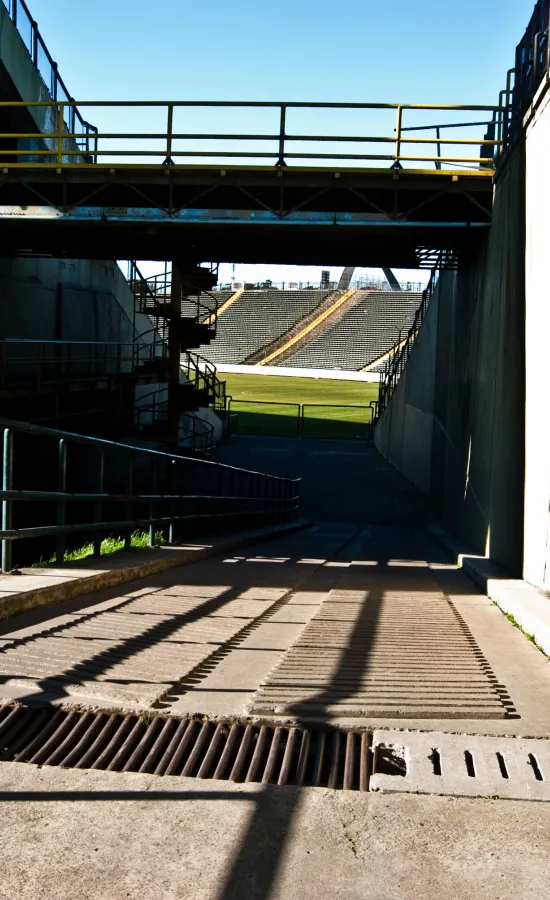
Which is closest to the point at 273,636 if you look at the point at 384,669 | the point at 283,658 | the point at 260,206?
the point at 283,658

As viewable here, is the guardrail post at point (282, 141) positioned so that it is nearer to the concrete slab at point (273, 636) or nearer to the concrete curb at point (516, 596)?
the concrete curb at point (516, 596)

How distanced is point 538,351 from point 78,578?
5.12m

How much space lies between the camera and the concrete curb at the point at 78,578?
5.42 meters

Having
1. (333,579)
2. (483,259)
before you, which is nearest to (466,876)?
(333,579)

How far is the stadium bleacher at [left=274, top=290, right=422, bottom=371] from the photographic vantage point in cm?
8125

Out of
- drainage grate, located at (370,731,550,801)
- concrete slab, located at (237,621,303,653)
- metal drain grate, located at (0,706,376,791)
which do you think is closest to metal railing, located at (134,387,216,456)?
concrete slab, located at (237,621,303,653)

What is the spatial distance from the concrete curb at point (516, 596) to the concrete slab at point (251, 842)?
261 centimetres

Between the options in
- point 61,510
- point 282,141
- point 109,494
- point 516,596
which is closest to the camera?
point 61,510

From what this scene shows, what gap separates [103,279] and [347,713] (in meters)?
25.8

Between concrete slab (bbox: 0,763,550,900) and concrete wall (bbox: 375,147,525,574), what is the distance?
738 cm

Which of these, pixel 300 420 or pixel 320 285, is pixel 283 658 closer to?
pixel 300 420

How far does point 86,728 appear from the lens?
3.62 metres

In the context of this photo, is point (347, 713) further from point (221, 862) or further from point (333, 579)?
point (333, 579)

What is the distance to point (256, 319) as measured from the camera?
9450 centimetres
